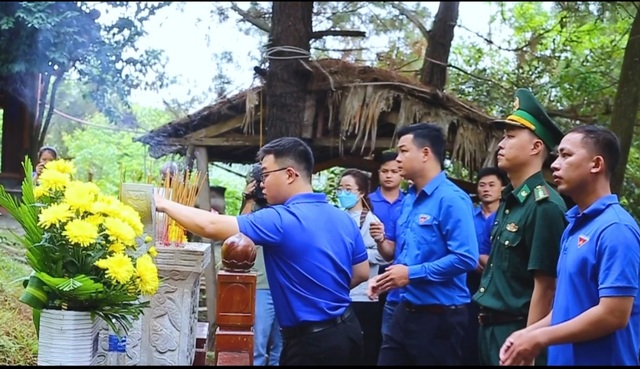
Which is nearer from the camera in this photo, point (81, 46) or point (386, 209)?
point (386, 209)

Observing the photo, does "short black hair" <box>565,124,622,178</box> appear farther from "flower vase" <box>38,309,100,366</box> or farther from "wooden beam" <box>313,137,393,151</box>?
"wooden beam" <box>313,137,393,151</box>

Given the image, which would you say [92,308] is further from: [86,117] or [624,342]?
[86,117]

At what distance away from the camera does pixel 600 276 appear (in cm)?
233

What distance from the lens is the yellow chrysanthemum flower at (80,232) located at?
235 centimetres

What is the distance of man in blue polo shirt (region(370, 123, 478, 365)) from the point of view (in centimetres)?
346

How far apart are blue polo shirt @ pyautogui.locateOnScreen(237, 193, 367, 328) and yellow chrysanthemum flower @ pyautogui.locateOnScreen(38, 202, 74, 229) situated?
737 millimetres

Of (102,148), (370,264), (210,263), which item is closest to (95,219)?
(370,264)

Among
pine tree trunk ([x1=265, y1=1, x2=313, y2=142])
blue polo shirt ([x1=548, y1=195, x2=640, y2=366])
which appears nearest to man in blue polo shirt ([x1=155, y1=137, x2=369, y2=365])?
blue polo shirt ([x1=548, y1=195, x2=640, y2=366])

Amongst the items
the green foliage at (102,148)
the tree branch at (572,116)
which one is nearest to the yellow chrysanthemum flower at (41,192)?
the tree branch at (572,116)

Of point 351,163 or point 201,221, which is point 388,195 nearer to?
point 201,221

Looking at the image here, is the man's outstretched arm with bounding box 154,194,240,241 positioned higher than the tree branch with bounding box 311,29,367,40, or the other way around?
the tree branch with bounding box 311,29,367,40

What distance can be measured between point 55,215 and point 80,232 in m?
0.11

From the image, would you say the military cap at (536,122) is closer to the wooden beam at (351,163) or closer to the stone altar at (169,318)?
the stone altar at (169,318)

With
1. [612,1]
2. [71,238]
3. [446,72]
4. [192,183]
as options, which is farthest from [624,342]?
[446,72]
